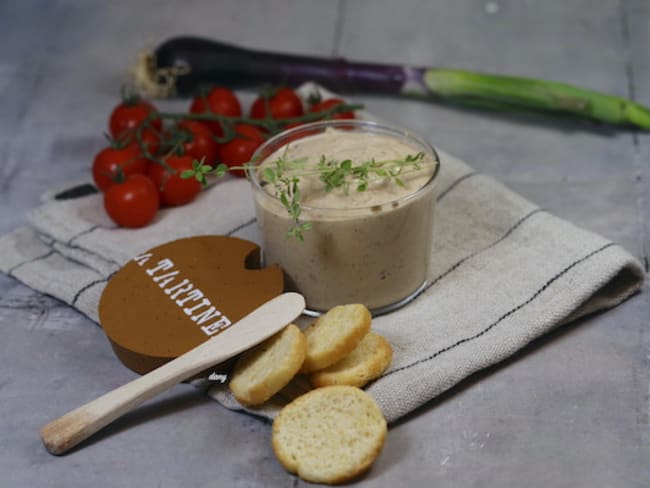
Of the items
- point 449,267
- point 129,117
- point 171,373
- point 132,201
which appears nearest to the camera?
point 171,373

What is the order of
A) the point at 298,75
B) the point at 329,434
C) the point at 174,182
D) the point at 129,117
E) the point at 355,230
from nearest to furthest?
1. the point at 329,434
2. the point at 355,230
3. the point at 174,182
4. the point at 129,117
5. the point at 298,75

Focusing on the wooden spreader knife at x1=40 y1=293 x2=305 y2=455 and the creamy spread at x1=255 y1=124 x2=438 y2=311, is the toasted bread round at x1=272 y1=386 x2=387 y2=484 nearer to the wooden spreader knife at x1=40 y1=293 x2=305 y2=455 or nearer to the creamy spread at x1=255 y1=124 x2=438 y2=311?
the wooden spreader knife at x1=40 y1=293 x2=305 y2=455

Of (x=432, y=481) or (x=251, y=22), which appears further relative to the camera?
(x=251, y=22)

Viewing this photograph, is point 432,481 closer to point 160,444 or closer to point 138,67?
point 160,444

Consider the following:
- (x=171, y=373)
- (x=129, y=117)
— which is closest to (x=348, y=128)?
(x=129, y=117)

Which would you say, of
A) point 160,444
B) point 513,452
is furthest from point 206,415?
point 513,452

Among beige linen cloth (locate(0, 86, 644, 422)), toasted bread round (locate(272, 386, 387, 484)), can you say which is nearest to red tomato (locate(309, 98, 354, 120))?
beige linen cloth (locate(0, 86, 644, 422))

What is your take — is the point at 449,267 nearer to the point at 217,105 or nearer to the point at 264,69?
the point at 217,105
